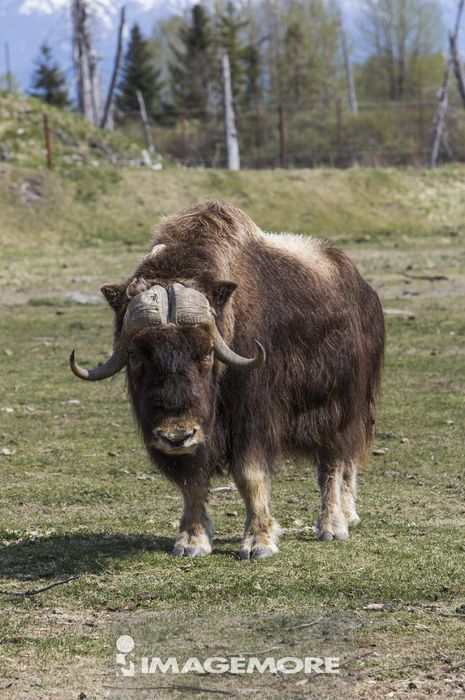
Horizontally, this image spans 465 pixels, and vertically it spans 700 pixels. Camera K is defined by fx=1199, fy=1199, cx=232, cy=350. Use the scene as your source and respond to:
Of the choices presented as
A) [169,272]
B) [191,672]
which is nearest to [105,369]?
[169,272]

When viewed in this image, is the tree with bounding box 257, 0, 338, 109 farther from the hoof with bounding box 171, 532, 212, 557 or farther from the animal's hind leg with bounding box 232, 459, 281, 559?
the hoof with bounding box 171, 532, 212, 557

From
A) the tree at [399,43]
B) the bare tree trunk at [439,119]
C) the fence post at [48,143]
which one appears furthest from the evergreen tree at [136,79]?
the fence post at [48,143]

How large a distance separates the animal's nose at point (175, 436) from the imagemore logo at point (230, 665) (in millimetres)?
1077

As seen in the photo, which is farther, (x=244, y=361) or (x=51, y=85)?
(x=51, y=85)

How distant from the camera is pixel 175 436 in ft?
17.0

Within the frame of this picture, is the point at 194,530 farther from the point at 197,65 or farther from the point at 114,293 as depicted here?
the point at 197,65

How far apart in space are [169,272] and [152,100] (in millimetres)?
47955

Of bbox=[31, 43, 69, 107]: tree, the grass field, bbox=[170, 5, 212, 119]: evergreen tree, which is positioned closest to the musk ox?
the grass field

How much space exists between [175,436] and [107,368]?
2.29ft

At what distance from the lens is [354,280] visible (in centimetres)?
681

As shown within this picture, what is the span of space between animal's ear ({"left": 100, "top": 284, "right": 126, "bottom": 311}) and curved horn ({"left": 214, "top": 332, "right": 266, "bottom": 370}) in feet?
1.85

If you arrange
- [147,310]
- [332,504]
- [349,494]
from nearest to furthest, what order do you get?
1. [147,310]
2. [332,504]
3. [349,494]

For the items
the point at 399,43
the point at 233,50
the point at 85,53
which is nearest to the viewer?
the point at 85,53

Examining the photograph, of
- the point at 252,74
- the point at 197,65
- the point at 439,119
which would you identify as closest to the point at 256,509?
the point at 439,119
